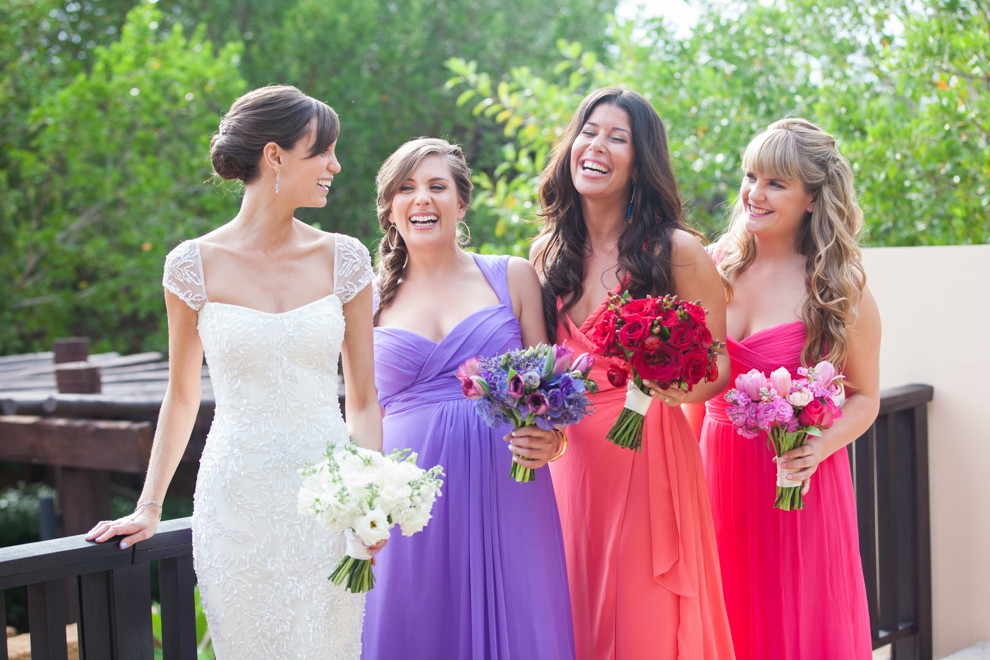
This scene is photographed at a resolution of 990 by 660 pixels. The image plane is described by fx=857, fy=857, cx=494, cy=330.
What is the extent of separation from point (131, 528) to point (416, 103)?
12.9 metres

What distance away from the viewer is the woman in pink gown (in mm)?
3078

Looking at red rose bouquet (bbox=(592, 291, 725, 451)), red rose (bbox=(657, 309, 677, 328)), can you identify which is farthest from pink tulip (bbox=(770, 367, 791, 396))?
red rose (bbox=(657, 309, 677, 328))

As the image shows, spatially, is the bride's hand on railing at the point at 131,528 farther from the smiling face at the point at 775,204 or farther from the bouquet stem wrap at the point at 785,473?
the smiling face at the point at 775,204

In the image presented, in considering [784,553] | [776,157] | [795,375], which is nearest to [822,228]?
[776,157]

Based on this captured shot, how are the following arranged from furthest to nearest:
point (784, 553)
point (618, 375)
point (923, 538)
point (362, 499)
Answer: point (923, 538) < point (784, 553) < point (618, 375) < point (362, 499)

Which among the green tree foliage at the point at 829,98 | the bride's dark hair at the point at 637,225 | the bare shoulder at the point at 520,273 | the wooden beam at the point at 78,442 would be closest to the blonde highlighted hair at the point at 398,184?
the bare shoulder at the point at 520,273

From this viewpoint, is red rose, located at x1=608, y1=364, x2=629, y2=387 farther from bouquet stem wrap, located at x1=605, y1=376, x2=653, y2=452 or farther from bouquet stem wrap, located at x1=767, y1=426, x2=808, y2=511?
bouquet stem wrap, located at x1=767, y1=426, x2=808, y2=511

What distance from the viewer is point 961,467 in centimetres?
437

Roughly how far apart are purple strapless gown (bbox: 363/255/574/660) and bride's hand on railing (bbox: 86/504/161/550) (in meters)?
0.77

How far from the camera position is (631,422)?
271 centimetres

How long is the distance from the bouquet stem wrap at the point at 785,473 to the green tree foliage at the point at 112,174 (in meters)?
10.1

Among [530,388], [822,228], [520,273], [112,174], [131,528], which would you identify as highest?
[112,174]

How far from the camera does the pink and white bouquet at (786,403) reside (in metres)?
2.71

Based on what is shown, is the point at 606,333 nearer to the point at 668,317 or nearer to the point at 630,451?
the point at 668,317
